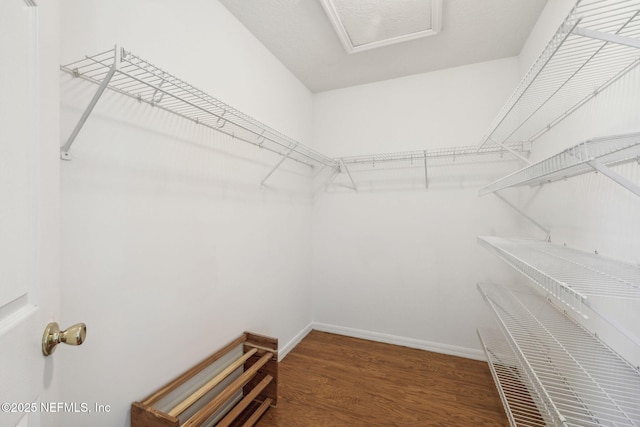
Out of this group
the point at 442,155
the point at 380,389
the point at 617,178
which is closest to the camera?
the point at 617,178

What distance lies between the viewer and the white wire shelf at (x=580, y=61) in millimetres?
688

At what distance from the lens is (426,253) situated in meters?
2.34

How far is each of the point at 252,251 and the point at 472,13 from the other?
2.06m

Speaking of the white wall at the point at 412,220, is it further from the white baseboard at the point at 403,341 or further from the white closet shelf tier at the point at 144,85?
the white closet shelf tier at the point at 144,85

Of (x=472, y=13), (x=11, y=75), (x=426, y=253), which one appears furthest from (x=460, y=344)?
(x=11, y=75)

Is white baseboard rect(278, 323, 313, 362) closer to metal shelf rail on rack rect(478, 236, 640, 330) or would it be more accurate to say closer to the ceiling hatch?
metal shelf rail on rack rect(478, 236, 640, 330)

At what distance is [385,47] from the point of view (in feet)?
6.47

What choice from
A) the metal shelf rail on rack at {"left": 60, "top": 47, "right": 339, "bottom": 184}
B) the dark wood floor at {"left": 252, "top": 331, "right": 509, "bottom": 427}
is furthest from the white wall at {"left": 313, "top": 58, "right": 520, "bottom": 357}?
the metal shelf rail on rack at {"left": 60, "top": 47, "right": 339, "bottom": 184}

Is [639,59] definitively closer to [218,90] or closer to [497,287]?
[497,287]

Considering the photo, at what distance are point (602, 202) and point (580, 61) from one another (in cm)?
56

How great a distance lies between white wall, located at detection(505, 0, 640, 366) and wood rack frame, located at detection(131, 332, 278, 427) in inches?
58.2

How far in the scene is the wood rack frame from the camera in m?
1.08

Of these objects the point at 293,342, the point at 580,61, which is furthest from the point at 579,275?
the point at 293,342

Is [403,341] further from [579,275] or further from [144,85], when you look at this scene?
Answer: [144,85]
